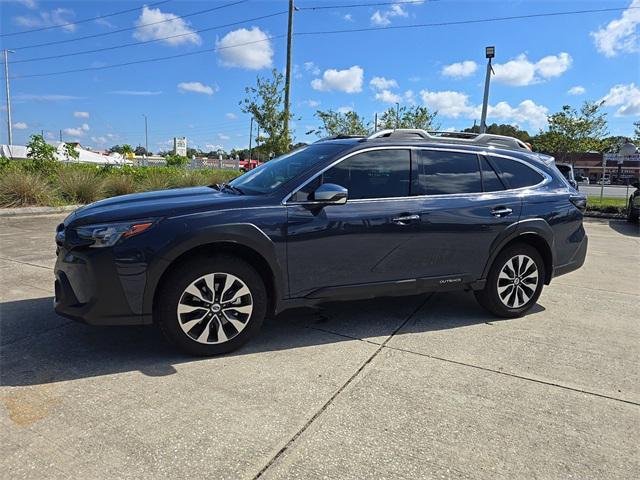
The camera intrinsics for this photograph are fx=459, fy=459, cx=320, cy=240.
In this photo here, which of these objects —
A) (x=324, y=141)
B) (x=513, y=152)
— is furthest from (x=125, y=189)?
(x=513, y=152)

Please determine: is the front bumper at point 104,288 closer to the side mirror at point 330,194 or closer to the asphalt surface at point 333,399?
the asphalt surface at point 333,399

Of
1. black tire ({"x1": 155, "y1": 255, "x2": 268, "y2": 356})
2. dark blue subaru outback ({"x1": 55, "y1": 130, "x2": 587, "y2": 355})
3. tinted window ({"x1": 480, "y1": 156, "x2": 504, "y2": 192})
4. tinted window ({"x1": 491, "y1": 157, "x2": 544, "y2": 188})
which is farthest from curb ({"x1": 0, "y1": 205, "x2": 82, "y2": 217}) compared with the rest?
tinted window ({"x1": 491, "y1": 157, "x2": 544, "y2": 188})

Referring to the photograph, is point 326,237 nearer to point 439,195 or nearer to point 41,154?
point 439,195

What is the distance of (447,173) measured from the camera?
4297 millimetres

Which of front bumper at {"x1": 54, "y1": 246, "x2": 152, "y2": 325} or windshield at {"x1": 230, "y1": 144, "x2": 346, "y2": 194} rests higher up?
windshield at {"x1": 230, "y1": 144, "x2": 346, "y2": 194}

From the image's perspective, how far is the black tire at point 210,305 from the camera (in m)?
3.33

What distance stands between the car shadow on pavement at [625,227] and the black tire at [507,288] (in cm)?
867

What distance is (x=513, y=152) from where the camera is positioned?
4758 millimetres

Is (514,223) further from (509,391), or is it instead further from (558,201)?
(509,391)

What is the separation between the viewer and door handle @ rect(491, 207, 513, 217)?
4355 millimetres

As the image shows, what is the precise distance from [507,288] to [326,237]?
2.06 m

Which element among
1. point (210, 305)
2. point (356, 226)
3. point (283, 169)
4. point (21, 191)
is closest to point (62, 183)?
point (21, 191)

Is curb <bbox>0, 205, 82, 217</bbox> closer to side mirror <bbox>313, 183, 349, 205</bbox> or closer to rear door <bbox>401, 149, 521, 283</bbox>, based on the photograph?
side mirror <bbox>313, 183, 349, 205</bbox>

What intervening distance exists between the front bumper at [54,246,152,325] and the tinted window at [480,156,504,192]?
3.18m
